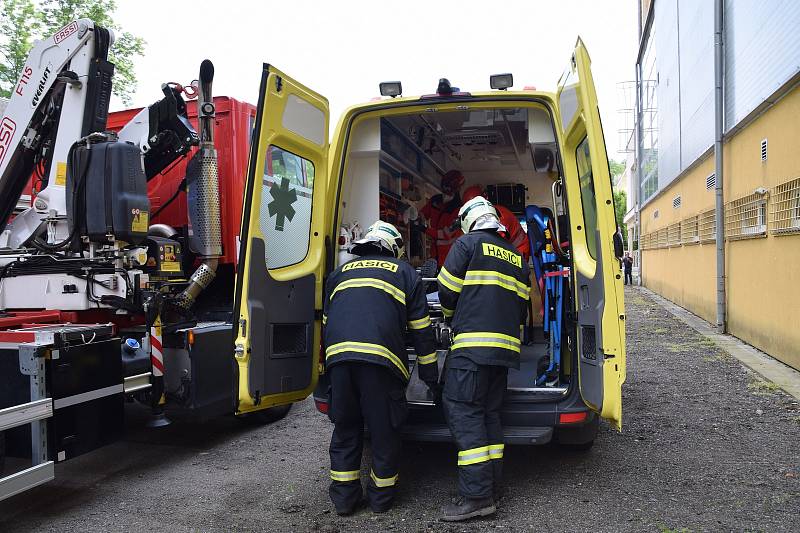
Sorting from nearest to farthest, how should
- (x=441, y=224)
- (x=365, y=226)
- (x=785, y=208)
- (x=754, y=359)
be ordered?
1. (x=365, y=226)
2. (x=441, y=224)
3. (x=785, y=208)
4. (x=754, y=359)

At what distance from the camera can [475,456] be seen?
345 cm

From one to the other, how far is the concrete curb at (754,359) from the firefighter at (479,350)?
3.99 m

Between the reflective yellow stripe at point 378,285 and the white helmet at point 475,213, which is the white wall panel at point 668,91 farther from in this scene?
the reflective yellow stripe at point 378,285

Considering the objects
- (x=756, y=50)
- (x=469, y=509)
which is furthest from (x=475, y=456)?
(x=756, y=50)

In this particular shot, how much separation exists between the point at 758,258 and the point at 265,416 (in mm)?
7072

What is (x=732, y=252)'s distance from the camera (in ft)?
33.6

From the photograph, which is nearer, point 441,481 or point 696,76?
point 441,481

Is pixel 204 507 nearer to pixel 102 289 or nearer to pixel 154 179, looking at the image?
pixel 102 289

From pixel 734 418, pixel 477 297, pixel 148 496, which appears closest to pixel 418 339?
pixel 477 297

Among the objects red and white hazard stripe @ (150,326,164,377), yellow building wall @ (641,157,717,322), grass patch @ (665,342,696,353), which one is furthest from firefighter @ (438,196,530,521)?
yellow building wall @ (641,157,717,322)

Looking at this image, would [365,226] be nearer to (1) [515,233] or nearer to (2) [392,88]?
(2) [392,88]

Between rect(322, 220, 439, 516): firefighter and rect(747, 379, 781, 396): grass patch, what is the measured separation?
14.3 ft

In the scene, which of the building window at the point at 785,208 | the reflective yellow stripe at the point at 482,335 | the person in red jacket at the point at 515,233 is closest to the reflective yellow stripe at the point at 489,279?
the reflective yellow stripe at the point at 482,335

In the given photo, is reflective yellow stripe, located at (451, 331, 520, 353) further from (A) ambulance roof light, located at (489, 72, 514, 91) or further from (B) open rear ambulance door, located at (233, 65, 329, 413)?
(A) ambulance roof light, located at (489, 72, 514, 91)
